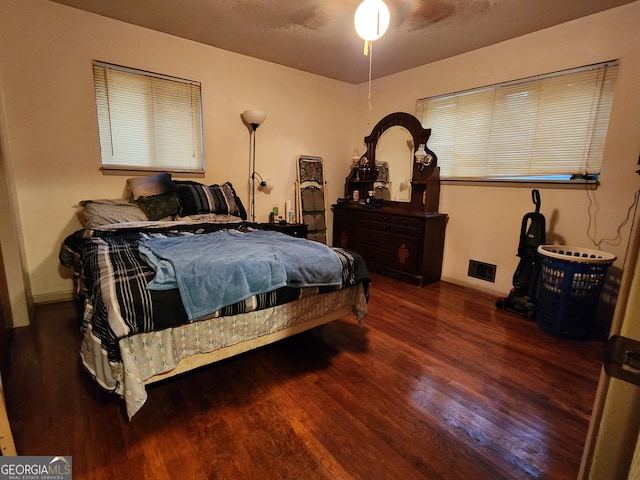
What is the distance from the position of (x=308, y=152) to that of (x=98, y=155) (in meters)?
2.44

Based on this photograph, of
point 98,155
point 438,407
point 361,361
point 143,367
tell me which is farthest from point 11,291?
point 438,407

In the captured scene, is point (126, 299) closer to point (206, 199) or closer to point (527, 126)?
point (206, 199)

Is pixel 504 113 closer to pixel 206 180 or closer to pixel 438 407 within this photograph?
pixel 438 407

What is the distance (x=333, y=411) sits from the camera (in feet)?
5.28

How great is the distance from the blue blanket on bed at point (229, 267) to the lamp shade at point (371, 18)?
146cm

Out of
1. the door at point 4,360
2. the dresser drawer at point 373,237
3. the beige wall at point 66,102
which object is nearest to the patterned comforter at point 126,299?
the door at point 4,360

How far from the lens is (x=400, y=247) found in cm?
372

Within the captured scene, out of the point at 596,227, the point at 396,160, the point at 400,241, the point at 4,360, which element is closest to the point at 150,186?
the point at 4,360

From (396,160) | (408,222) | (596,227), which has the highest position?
(396,160)

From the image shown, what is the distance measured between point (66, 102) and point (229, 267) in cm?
247

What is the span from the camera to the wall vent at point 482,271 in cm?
336

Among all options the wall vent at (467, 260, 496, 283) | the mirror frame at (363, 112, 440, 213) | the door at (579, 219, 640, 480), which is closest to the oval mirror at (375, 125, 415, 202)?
the mirror frame at (363, 112, 440, 213)

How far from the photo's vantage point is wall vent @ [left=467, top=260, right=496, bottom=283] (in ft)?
11.0

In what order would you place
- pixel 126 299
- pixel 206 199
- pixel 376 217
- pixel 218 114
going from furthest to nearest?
pixel 376 217, pixel 218 114, pixel 206 199, pixel 126 299
